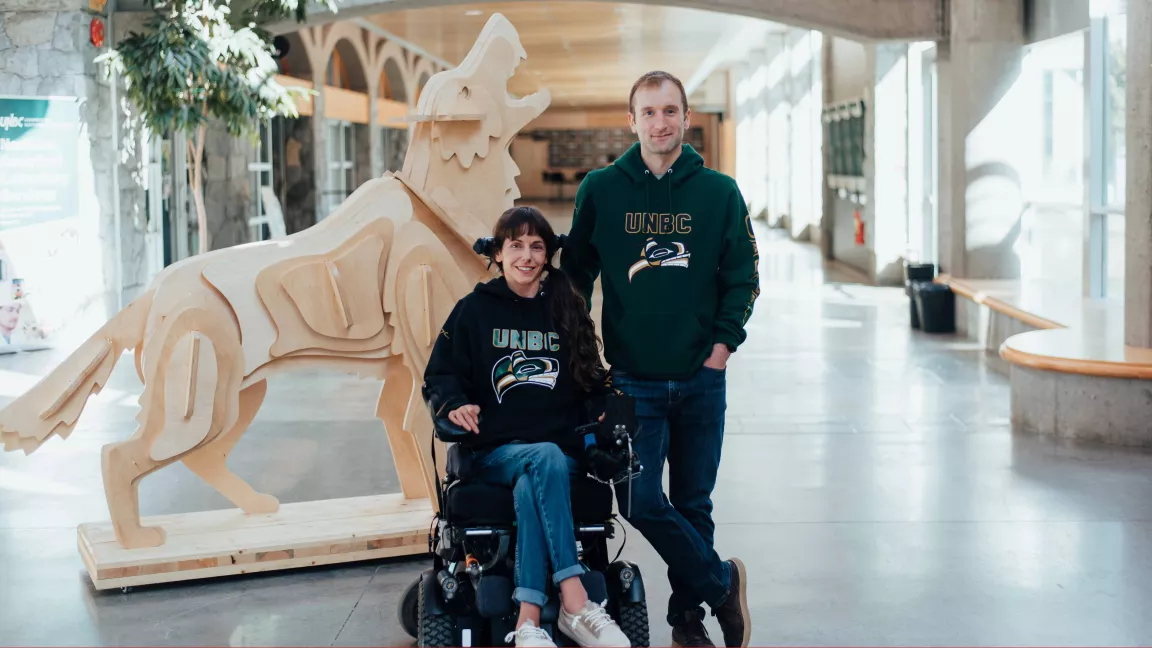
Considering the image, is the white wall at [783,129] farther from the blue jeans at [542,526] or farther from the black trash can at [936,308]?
the blue jeans at [542,526]

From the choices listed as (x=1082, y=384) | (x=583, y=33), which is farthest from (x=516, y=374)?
(x=583, y=33)

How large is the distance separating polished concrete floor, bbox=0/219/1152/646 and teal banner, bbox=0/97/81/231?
215 centimetres

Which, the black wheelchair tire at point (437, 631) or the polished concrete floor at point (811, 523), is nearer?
the black wheelchair tire at point (437, 631)

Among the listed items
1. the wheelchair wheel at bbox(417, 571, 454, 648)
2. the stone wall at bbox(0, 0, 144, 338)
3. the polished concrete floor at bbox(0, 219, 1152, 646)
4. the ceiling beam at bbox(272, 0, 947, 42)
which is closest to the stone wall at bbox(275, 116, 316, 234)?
the ceiling beam at bbox(272, 0, 947, 42)

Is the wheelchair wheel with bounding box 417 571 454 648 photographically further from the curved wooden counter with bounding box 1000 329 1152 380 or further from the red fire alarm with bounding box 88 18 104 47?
the red fire alarm with bounding box 88 18 104 47

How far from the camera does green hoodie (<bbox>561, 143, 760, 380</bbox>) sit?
10.8ft

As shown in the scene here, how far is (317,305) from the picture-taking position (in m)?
4.18

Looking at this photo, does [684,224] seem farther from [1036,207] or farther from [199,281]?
[1036,207]

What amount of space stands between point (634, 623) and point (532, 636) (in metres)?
0.37

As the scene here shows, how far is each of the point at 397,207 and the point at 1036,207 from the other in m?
8.88

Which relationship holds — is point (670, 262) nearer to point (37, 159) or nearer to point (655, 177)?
point (655, 177)

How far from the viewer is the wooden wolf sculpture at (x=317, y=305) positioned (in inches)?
161

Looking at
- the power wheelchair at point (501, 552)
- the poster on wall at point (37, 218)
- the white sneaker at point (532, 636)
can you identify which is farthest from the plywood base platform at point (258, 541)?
the poster on wall at point (37, 218)

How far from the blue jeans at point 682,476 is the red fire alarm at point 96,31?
871 cm
